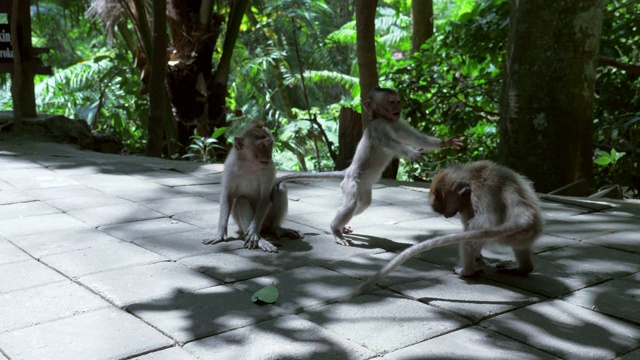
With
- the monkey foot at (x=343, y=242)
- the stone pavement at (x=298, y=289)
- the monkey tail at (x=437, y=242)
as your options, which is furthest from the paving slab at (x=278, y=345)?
the monkey foot at (x=343, y=242)

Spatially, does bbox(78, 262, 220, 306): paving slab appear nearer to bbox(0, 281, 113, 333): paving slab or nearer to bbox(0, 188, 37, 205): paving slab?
bbox(0, 281, 113, 333): paving slab

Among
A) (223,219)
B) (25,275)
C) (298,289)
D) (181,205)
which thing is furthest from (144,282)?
(181,205)

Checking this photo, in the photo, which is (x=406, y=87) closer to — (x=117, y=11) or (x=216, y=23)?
(x=216, y=23)

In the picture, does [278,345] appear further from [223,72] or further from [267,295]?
[223,72]

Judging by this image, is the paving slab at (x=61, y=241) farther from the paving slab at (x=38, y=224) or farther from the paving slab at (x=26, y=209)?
the paving slab at (x=26, y=209)

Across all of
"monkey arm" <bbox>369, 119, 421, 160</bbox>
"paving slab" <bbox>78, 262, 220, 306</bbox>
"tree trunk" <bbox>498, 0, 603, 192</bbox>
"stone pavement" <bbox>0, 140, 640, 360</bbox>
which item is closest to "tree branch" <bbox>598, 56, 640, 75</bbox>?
"tree trunk" <bbox>498, 0, 603, 192</bbox>

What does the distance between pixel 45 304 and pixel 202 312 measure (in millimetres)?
928

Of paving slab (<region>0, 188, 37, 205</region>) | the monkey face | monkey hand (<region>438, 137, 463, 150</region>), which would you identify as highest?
the monkey face

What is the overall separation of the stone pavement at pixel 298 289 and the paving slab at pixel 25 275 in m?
0.01

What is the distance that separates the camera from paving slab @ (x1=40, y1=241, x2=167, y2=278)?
14.6 ft

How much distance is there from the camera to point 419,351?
3201mm

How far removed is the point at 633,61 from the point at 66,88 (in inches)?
558

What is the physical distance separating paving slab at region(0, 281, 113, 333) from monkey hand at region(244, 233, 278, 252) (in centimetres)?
140

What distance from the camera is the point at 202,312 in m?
3.70
